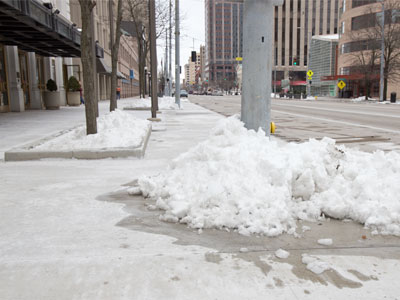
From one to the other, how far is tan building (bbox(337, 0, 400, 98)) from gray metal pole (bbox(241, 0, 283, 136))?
4590 cm

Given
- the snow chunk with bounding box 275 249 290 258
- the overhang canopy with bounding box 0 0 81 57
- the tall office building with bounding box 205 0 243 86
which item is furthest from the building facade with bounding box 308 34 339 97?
the snow chunk with bounding box 275 249 290 258

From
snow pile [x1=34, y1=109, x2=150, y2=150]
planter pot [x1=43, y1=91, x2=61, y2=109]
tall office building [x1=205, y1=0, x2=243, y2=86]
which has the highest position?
tall office building [x1=205, y1=0, x2=243, y2=86]

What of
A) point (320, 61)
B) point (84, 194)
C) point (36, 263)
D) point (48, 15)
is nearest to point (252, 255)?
point (36, 263)

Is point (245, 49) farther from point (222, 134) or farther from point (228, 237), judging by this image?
point (228, 237)

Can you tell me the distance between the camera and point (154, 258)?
3.03m

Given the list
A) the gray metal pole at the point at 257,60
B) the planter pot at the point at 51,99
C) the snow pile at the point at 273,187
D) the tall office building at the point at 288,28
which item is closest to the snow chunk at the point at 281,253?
the snow pile at the point at 273,187

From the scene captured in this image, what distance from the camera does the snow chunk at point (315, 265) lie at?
2.84 meters

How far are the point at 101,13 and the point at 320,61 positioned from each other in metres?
49.8

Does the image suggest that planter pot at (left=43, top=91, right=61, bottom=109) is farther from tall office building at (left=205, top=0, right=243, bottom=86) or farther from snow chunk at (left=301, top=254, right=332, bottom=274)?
tall office building at (left=205, top=0, right=243, bottom=86)

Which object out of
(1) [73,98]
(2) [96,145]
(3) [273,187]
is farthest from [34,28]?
(3) [273,187]

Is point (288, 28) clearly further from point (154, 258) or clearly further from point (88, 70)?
point (154, 258)

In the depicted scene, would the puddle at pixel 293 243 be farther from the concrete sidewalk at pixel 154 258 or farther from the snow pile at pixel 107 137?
the snow pile at pixel 107 137

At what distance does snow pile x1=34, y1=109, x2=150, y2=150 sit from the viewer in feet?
24.6

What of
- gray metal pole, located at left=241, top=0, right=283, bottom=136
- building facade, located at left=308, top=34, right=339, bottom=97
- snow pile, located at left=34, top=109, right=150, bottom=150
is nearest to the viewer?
gray metal pole, located at left=241, top=0, right=283, bottom=136
